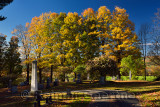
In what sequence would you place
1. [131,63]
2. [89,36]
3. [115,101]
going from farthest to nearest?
1. [89,36]
2. [131,63]
3. [115,101]

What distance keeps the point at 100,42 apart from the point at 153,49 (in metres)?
13.6

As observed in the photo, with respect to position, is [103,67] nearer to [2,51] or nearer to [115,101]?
[115,101]

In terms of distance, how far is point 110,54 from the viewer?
24094mm

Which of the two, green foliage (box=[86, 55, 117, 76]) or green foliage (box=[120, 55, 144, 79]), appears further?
green foliage (box=[120, 55, 144, 79])

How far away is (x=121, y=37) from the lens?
22500 mm

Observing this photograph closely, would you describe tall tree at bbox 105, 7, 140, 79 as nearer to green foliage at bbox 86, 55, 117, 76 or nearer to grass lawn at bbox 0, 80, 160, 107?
green foliage at bbox 86, 55, 117, 76

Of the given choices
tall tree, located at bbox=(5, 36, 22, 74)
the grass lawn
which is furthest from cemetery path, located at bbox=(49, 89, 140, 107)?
tall tree, located at bbox=(5, 36, 22, 74)

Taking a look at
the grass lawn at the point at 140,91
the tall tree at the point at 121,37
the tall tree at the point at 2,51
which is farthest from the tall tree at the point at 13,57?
the tall tree at the point at 121,37

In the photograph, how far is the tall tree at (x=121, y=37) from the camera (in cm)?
2250

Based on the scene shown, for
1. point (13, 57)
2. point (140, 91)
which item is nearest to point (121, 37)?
point (140, 91)

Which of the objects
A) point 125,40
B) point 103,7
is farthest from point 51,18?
point 125,40

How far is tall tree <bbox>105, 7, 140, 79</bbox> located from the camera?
22.5 m

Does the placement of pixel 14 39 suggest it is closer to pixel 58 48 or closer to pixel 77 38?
pixel 58 48

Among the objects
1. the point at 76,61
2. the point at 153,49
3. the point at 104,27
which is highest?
the point at 104,27
